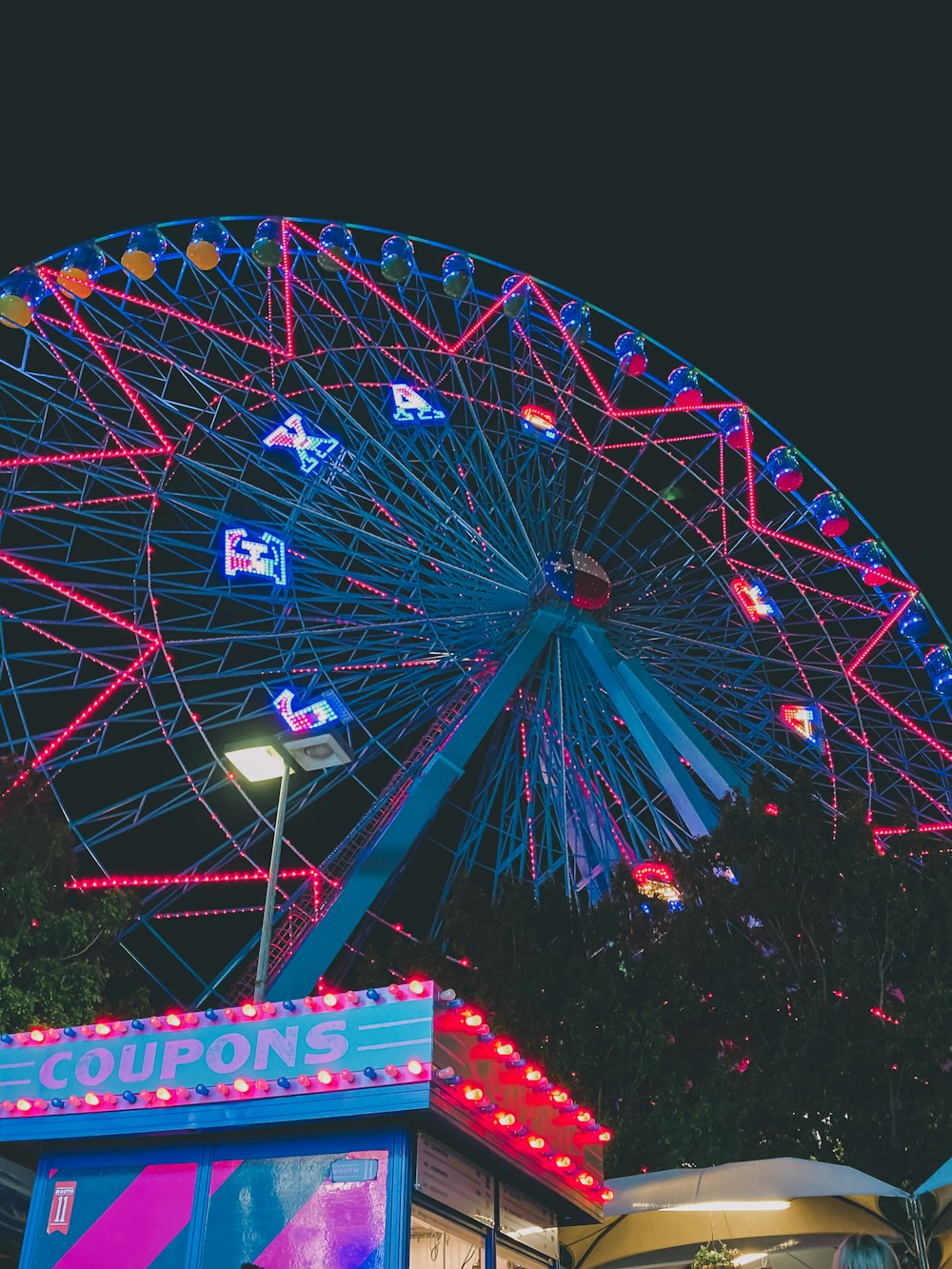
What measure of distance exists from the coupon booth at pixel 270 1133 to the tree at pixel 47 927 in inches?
291

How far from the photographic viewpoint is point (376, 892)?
1634 centimetres

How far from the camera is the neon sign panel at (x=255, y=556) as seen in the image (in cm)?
1861

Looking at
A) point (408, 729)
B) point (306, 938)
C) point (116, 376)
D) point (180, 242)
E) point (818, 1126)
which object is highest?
point (180, 242)

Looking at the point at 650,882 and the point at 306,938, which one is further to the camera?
the point at 650,882

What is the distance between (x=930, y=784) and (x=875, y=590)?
12.6 ft

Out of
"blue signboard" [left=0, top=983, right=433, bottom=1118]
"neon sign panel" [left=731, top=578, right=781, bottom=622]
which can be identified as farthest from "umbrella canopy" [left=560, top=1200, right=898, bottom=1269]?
"neon sign panel" [left=731, top=578, right=781, bottom=622]

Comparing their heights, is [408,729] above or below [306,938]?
above

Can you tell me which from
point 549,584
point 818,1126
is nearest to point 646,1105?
point 818,1126

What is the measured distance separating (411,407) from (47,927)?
33.1ft

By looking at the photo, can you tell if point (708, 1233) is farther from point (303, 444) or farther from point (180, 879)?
point (303, 444)

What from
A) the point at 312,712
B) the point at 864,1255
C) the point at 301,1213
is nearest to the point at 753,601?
the point at 312,712

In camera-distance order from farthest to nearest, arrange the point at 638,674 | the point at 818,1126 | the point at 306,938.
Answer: the point at 638,674
the point at 306,938
the point at 818,1126

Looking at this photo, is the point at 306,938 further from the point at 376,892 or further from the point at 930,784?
the point at 930,784

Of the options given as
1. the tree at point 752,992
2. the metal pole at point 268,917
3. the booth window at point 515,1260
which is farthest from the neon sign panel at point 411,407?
the booth window at point 515,1260
